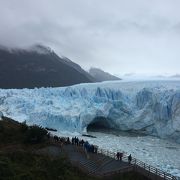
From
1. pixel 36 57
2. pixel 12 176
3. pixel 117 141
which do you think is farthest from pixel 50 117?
pixel 36 57

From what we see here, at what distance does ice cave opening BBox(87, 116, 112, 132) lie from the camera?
102ft

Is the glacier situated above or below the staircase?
above

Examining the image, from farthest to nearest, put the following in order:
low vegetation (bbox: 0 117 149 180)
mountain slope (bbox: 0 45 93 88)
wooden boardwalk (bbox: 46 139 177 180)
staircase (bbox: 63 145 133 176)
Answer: mountain slope (bbox: 0 45 93 88), staircase (bbox: 63 145 133 176), wooden boardwalk (bbox: 46 139 177 180), low vegetation (bbox: 0 117 149 180)

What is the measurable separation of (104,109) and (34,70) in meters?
41.7

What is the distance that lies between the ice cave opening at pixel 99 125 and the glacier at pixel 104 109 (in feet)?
0.59

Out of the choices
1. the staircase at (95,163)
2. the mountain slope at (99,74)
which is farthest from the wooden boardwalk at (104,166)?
the mountain slope at (99,74)

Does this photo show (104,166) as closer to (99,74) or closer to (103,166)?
(103,166)

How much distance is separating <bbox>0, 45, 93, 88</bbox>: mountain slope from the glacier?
97.3 feet

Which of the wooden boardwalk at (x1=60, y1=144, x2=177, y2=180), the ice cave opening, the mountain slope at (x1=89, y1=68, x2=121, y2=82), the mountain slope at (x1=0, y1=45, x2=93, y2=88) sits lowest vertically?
the wooden boardwalk at (x1=60, y1=144, x2=177, y2=180)

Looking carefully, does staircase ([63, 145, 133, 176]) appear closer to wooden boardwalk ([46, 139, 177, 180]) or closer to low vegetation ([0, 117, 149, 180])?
wooden boardwalk ([46, 139, 177, 180])

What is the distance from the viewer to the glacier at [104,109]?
27656 millimetres

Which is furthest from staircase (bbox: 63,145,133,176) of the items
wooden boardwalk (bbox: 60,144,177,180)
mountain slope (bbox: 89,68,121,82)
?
mountain slope (bbox: 89,68,121,82)

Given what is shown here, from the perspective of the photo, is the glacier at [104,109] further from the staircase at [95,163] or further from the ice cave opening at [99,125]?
the staircase at [95,163]

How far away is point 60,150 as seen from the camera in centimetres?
1673
